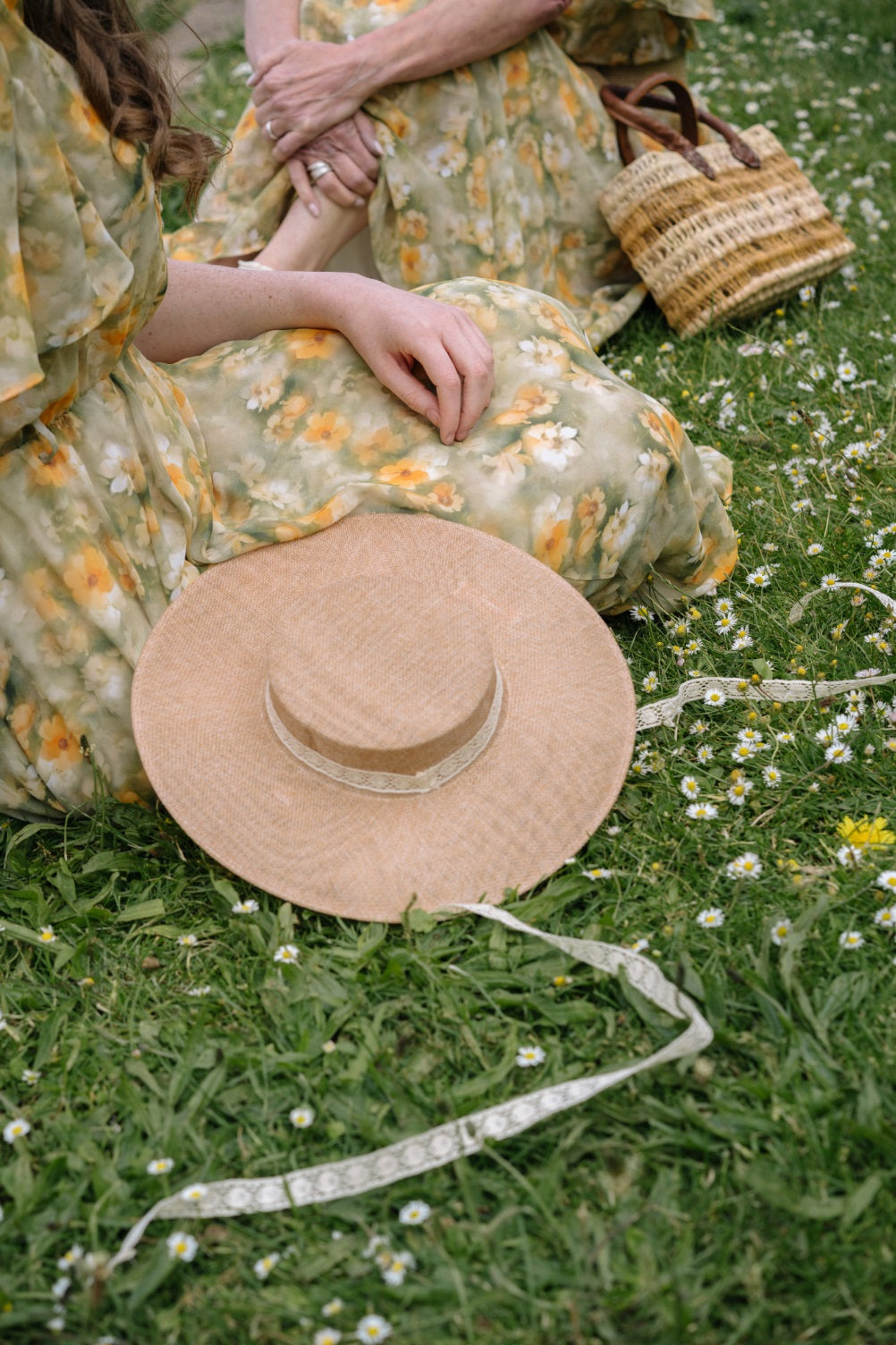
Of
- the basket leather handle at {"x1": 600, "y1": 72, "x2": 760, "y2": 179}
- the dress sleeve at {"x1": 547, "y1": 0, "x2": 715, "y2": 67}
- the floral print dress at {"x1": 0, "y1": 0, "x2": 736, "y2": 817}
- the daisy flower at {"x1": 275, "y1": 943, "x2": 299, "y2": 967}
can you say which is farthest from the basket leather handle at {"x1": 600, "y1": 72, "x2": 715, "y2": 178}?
the daisy flower at {"x1": 275, "y1": 943, "x2": 299, "y2": 967}

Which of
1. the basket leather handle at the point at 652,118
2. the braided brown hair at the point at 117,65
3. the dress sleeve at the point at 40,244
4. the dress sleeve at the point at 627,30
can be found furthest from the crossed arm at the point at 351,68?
the dress sleeve at the point at 40,244

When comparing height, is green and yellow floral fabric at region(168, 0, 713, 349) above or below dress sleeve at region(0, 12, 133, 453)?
below

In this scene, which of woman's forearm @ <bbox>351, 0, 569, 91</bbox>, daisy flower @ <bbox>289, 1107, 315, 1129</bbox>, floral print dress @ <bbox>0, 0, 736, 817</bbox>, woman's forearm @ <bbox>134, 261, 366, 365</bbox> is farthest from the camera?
woman's forearm @ <bbox>351, 0, 569, 91</bbox>

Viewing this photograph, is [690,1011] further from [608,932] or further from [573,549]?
[573,549]

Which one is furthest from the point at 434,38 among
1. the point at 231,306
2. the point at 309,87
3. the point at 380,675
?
the point at 380,675

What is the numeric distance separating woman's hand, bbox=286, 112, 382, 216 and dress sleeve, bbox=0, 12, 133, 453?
1.47 m

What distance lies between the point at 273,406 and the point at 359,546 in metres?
0.38

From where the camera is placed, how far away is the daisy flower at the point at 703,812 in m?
1.86

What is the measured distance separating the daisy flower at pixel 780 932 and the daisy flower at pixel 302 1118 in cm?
65

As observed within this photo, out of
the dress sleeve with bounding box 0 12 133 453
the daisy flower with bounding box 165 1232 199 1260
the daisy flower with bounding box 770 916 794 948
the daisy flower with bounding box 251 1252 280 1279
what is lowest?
the daisy flower with bounding box 770 916 794 948

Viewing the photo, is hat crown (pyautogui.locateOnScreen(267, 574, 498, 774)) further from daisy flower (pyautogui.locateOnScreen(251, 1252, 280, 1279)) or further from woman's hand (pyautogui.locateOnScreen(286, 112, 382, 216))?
woman's hand (pyautogui.locateOnScreen(286, 112, 382, 216))

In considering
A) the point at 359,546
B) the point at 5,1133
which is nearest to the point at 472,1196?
the point at 5,1133

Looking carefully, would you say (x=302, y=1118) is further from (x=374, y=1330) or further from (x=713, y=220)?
(x=713, y=220)

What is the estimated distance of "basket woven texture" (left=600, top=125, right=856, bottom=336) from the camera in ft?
10.2
